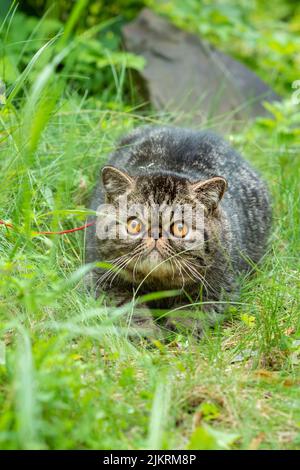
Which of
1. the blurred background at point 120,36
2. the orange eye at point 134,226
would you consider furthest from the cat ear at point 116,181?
the blurred background at point 120,36

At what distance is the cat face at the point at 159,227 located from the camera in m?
3.54

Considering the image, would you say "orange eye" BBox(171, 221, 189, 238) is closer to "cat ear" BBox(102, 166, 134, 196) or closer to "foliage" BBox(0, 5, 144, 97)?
"cat ear" BBox(102, 166, 134, 196)

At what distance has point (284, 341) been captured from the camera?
3.26 m

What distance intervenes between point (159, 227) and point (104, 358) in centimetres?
85

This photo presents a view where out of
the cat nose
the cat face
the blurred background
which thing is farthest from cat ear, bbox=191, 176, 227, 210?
the blurred background

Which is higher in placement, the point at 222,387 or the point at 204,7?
the point at 204,7

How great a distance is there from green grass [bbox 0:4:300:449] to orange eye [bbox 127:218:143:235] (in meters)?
0.45

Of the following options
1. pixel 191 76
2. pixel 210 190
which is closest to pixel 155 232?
pixel 210 190

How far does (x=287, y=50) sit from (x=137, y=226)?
464cm

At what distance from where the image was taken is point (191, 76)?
6.76 meters

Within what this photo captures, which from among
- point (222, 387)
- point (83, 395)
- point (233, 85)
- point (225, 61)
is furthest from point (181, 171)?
point (225, 61)

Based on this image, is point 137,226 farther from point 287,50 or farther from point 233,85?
point 287,50

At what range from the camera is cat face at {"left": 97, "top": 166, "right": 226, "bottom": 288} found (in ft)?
11.6

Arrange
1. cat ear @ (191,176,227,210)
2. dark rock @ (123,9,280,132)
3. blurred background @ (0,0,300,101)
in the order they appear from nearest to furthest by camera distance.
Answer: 1. cat ear @ (191,176,227,210)
2. blurred background @ (0,0,300,101)
3. dark rock @ (123,9,280,132)
